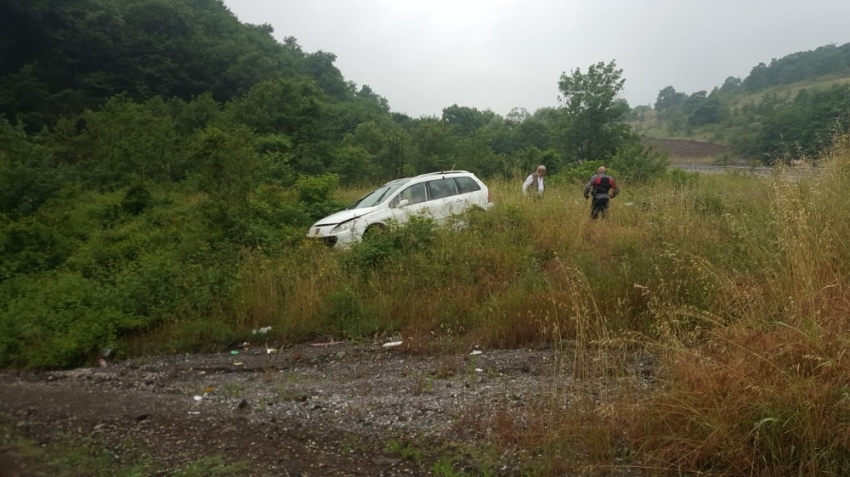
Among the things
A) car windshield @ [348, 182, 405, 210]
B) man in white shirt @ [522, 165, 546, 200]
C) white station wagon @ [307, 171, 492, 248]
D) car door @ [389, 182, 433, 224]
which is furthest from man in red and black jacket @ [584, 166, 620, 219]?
car windshield @ [348, 182, 405, 210]

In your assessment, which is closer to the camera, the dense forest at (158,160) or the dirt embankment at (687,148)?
the dense forest at (158,160)

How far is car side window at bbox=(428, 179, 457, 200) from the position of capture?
1293 centimetres

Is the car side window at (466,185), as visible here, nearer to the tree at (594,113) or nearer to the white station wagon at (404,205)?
the white station wagon at (404,205)

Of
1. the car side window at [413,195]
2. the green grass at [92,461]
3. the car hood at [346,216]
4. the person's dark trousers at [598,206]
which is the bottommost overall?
the green grass at [92,461]

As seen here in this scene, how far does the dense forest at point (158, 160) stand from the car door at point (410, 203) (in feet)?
6.58

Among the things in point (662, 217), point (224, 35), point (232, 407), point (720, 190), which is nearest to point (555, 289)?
point (662, 217)

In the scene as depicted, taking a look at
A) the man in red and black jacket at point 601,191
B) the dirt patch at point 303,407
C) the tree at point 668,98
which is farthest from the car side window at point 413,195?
the tree at point 668,98

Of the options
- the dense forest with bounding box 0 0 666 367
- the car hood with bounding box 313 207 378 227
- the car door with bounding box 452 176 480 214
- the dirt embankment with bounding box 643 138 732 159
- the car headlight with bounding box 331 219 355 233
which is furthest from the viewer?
the dirt embankment with bounding box 643 138 732 159

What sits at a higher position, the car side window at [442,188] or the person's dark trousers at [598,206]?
the car side window at [442,188]

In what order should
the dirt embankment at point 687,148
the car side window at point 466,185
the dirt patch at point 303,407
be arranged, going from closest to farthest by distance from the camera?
the dirt patch at point 303,407
the car side window at point 466,185
the dirt embankment at point 687,148

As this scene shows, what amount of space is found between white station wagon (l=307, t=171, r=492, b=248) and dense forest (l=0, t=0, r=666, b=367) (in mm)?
816

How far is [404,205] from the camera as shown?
40.2ft

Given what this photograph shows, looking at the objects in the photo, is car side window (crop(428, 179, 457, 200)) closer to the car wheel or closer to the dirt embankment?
the car wheel

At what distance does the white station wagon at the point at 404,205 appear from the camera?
11.3 metres
